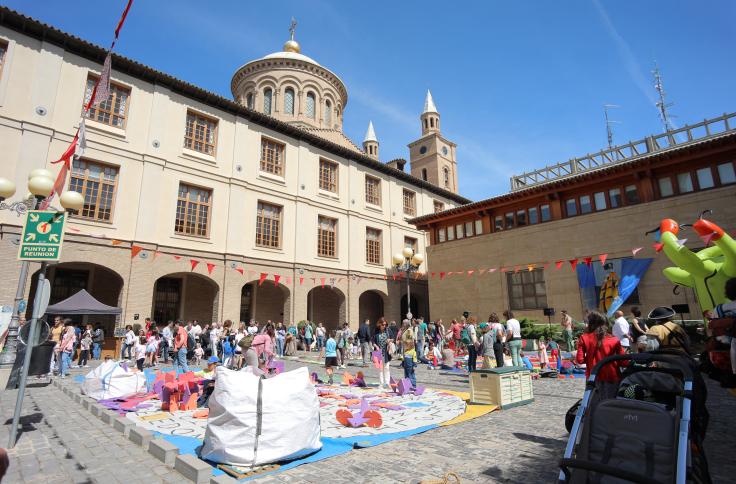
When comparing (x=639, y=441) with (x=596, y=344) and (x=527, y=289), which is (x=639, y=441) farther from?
(x=527, y=289)

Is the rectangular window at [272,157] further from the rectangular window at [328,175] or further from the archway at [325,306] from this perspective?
the archway at [325,306]

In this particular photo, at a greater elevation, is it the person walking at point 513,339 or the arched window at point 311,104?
the arched window at point 311,104

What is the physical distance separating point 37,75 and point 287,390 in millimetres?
18631

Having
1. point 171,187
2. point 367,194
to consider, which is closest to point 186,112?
point 171,187

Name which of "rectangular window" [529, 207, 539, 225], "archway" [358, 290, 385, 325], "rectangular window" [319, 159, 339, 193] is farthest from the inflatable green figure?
"archway" [358, 290, 385, 325]

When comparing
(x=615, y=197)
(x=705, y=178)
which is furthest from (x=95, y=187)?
(x=705, y=178)

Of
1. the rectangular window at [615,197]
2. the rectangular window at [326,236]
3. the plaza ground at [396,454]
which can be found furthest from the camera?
the rectangular window at [326,236]

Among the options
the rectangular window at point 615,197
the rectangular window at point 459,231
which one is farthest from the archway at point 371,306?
Answer: the rectangular window at point 615,197

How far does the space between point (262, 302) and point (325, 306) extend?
486 centimetres

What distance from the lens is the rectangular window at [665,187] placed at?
17.5m

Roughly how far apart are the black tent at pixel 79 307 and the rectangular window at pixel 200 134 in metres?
8.73

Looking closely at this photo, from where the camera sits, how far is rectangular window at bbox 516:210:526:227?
21.9 meters

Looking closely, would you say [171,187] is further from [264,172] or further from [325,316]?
[325,316]

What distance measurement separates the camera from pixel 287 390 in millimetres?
5031
